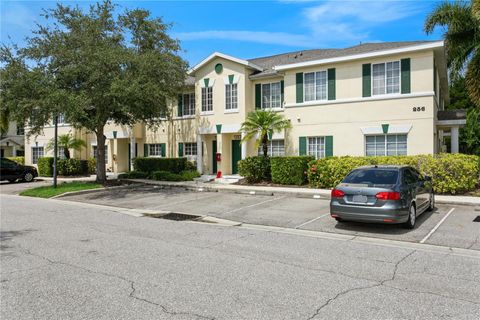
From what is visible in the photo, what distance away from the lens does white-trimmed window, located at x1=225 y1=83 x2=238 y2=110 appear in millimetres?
22047

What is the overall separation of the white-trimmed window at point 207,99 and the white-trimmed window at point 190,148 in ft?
8.08

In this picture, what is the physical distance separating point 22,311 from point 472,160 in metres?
16.1

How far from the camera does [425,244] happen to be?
8102 millimetres

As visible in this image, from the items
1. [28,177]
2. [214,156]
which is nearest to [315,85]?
[214,156]

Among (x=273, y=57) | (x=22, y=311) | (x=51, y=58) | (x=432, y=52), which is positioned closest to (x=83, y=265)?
(x=22, y=311)

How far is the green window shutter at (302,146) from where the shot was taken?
776 inches

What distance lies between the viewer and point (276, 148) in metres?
21.3

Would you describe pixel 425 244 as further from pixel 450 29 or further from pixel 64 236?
pixel 450 29

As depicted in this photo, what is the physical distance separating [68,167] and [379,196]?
2433 cm

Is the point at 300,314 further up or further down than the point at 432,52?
further down

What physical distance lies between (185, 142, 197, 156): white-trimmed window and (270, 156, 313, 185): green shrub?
24.7 ft

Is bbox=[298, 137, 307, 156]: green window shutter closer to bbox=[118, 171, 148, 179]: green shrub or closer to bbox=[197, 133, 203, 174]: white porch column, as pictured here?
bbox=[197, 133, 203, 174]: white porch column

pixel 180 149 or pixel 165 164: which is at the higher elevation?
pixel 180 149

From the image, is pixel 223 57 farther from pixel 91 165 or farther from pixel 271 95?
pixel 91 165
